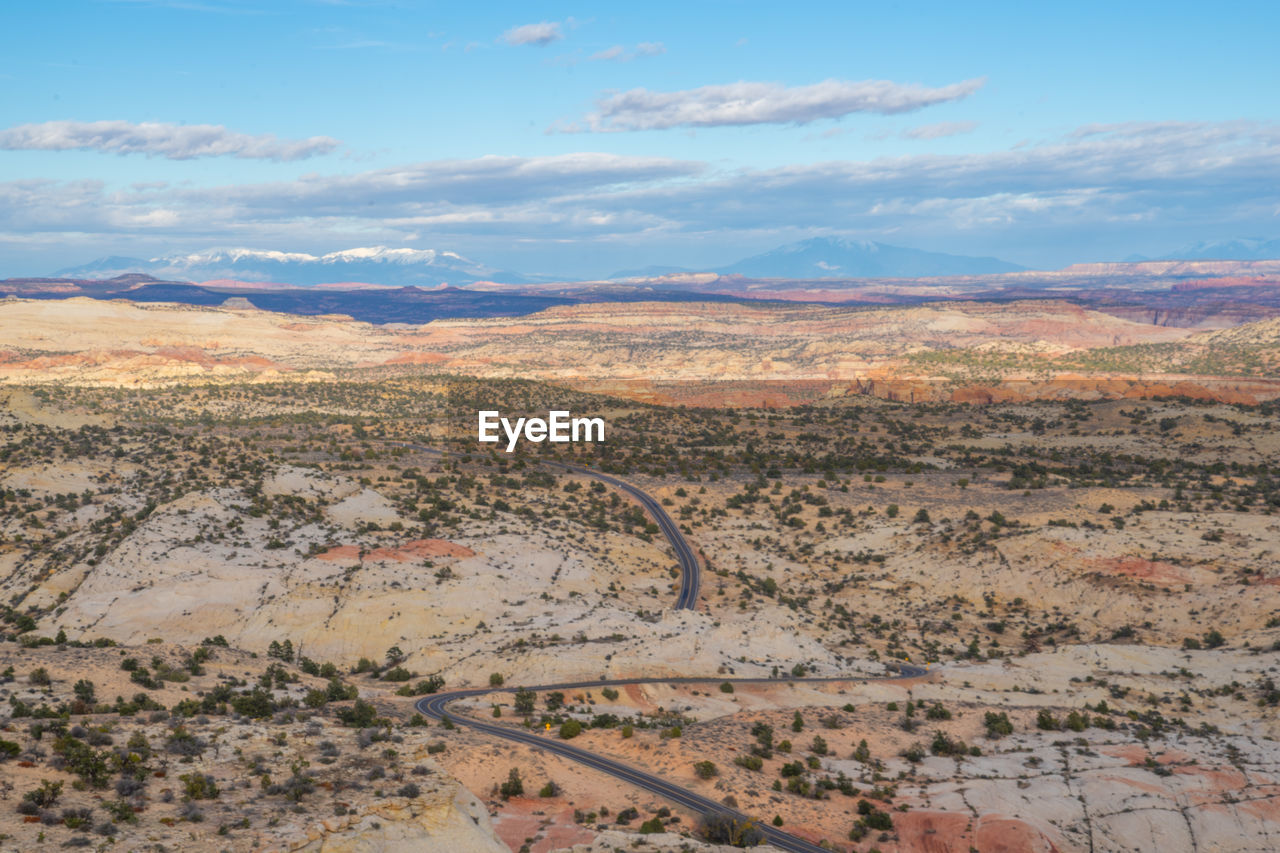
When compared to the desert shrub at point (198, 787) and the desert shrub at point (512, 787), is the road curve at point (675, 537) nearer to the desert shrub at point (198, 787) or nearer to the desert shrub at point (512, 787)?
the desert shrub at point (512, 787)

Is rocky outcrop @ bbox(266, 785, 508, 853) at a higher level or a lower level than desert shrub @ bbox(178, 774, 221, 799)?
lower

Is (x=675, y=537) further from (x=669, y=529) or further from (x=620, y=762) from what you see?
(x=620, y=762)

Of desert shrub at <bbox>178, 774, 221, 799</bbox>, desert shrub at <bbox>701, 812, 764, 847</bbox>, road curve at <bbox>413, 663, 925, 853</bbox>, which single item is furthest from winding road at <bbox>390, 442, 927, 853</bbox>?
desert shrub at <bbox>178, 774, 221, 799</bbox>

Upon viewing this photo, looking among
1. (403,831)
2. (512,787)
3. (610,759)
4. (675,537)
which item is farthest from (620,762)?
(675,537)

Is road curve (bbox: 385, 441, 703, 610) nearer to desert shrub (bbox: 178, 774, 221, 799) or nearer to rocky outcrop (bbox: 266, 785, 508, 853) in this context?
rocky outcrop (bbox: 266, 785, 508, 853)

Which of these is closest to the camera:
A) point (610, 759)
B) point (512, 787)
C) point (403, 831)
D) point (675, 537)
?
point (403, 831)
